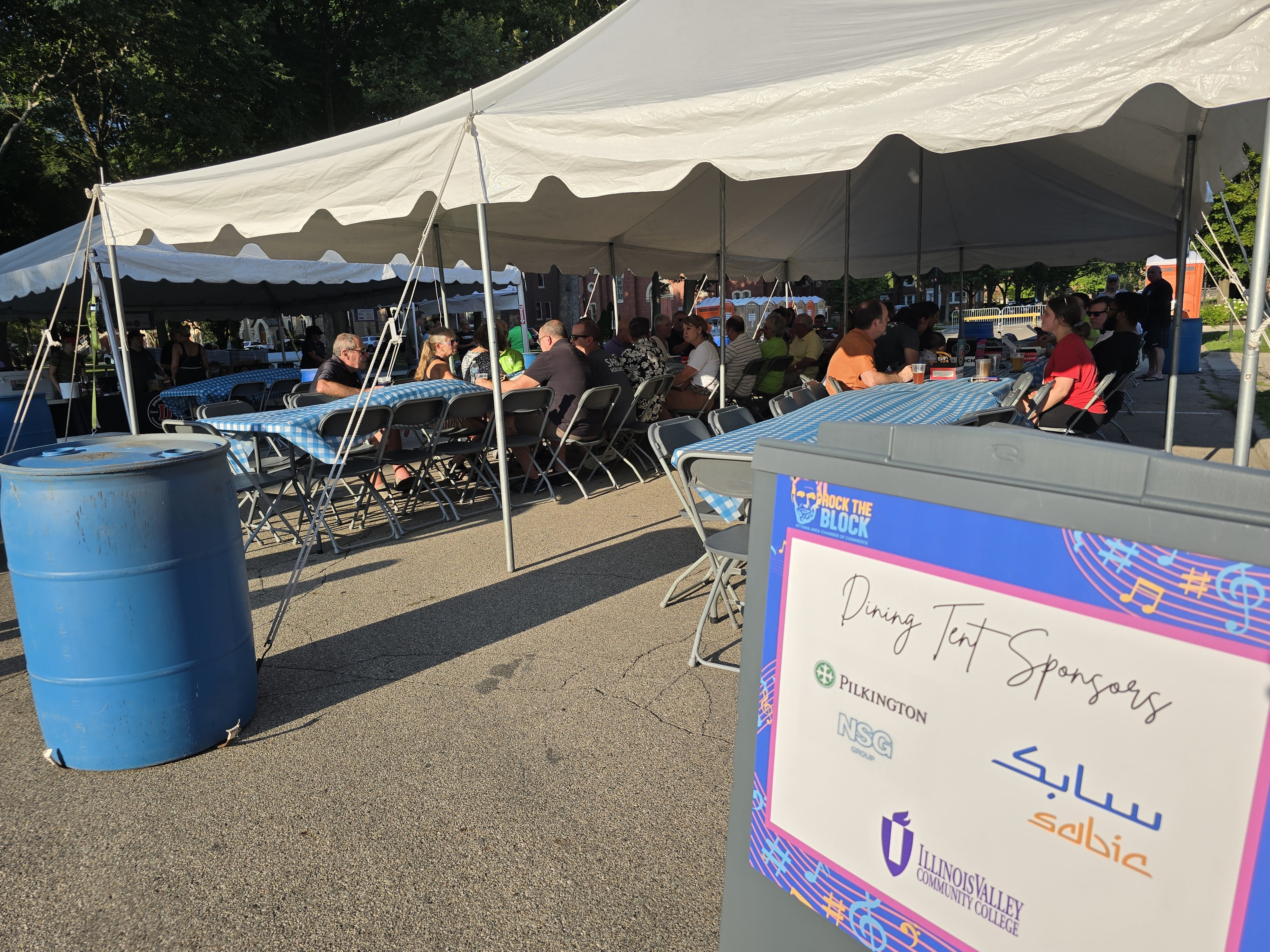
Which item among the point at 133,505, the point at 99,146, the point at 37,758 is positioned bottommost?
the point at 37,758

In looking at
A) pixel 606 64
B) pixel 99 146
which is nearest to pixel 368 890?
pixel 606 64

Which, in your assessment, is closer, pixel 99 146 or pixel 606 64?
pixel 606 64

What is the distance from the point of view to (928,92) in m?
3.23

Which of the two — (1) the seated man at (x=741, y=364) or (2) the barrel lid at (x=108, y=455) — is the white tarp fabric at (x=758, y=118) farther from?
(2) the barrel lid at (x=108, y=455)

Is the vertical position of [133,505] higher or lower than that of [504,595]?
higher

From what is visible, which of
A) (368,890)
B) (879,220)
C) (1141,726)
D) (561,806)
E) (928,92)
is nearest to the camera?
(1141,726)

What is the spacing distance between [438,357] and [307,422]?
11.7 ft

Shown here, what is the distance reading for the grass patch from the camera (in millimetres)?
15777

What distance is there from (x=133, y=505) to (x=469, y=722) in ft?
4.64

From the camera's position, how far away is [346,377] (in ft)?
23.1

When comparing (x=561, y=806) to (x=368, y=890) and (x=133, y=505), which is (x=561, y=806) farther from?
(x=133, y=505)

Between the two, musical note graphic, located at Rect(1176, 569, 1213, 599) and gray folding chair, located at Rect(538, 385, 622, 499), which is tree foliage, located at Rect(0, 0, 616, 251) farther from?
musical note graphic, located at Rect(1176, 569, 1213, 599)

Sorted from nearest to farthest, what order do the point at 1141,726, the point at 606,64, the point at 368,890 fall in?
the point at 1141,726, the point at 368,890, the point at 606,64

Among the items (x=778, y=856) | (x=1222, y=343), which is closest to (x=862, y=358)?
(x=778, y=856)
